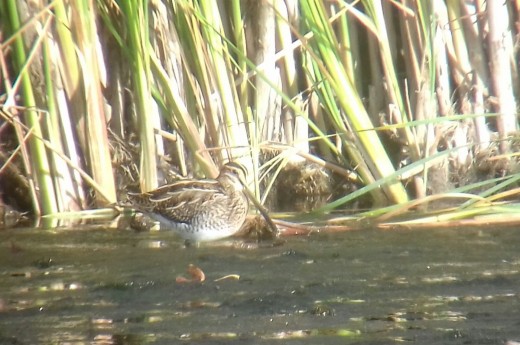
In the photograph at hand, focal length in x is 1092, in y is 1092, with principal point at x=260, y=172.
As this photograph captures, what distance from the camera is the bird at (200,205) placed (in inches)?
267

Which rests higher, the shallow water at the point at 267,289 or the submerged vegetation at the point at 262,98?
the submerged vegetation at the point at 262,98

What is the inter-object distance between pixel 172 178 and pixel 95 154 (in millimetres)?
653

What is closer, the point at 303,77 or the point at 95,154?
the point at 95,154

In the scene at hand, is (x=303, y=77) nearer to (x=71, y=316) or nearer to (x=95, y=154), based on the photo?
(x=95, y=154)

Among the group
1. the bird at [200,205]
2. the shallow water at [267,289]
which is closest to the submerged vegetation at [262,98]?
the bird at [200,205]

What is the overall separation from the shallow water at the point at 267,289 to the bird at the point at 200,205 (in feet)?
0.43

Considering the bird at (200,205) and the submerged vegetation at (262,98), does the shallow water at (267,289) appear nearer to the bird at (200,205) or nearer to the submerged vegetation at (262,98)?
the bird at (200,205)

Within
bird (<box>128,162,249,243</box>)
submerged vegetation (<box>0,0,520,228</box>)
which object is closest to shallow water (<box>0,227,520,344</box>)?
bird (<box>128,162,249,243</box>)

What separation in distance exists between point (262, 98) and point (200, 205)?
0.98 metres

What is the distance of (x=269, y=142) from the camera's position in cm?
732

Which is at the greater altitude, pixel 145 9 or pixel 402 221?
pixel 145 9

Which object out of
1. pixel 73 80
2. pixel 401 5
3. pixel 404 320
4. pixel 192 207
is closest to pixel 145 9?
pixel 73 80

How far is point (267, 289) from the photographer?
5352 millimetres

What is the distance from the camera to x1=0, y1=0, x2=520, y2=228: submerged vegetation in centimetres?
690
